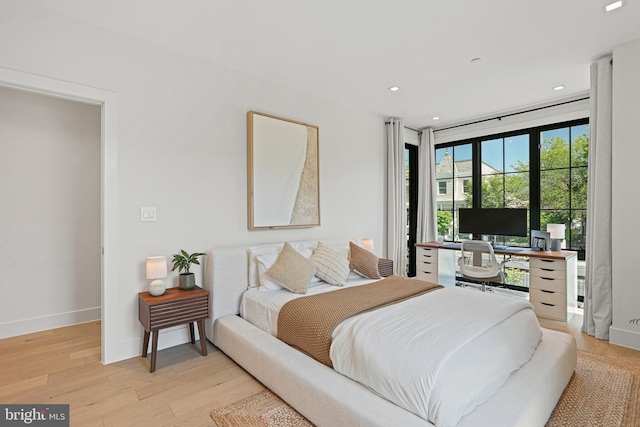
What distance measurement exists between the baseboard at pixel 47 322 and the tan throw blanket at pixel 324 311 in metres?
2.65

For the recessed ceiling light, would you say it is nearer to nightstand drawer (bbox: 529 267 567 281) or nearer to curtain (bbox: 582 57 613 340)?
curtain (bbox: 582 57 613 340)

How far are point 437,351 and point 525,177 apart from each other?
13.6 feet

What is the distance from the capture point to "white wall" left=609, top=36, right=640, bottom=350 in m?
2.88

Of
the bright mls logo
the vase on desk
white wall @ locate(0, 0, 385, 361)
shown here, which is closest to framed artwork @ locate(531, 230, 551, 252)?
white wall @ locate(0, 0, 385, 361)

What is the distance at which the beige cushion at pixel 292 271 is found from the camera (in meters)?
2.94

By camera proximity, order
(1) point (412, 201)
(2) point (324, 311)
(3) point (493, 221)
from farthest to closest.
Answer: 1. (1) point (412, 201)
2. (3) point (493, 221)
3. (2) point (324, 311)

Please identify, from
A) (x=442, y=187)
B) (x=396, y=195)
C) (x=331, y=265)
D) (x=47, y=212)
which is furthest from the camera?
(x=442, y=187)

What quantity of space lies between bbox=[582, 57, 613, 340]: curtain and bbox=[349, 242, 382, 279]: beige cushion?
2.13m

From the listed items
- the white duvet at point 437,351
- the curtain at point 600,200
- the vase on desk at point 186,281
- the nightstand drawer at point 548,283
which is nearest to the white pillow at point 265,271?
the vase on desk at point 186,281

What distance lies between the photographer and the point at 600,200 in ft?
10.2

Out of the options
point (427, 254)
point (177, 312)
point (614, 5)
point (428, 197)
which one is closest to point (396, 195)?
point (428, 197)

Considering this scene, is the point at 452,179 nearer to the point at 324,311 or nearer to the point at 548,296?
the point at 548,296

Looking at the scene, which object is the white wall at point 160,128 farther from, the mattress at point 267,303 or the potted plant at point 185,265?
the mattress at point 267,303

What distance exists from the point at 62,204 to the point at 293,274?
2.75 metres
